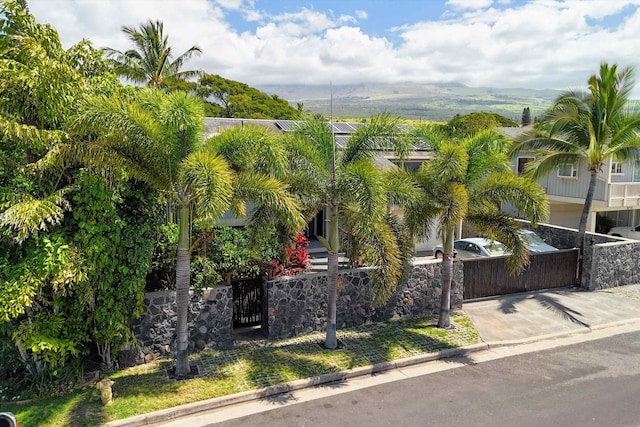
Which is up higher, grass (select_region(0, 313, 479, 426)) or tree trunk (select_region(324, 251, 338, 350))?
tree trunk (select_region(324, 251, 338, 350))

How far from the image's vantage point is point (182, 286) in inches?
349

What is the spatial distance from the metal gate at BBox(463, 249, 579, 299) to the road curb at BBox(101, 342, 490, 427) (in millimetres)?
3132

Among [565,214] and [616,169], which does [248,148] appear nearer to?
[616,169]

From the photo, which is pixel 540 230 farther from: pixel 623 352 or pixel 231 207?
pixel 231 207

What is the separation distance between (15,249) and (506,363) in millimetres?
9897

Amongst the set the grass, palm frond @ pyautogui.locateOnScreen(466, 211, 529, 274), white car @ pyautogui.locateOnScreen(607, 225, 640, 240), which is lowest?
the grass

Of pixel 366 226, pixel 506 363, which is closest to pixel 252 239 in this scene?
pixel 366 226

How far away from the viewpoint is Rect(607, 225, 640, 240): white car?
73.4ft

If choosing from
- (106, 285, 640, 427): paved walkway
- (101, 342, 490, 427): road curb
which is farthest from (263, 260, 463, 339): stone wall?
(101, 342, 490, 427): road curb

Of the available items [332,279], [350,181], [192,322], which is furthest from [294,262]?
[350,181]

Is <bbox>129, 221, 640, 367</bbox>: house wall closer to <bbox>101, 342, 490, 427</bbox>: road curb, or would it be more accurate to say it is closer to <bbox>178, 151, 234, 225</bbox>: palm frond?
<bbox>101, 342, 490, 427</bbox>: road curb

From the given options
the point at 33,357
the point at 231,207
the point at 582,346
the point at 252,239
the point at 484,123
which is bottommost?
the point at 582,346

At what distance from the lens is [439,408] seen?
8305 mm

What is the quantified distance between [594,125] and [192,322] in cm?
1351
